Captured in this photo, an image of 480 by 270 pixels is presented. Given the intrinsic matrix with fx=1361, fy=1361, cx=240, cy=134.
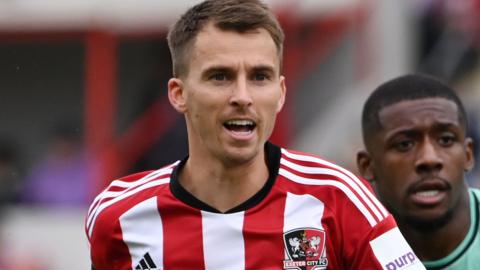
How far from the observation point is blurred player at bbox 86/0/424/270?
209 inches

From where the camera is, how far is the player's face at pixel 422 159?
6109 millimetres

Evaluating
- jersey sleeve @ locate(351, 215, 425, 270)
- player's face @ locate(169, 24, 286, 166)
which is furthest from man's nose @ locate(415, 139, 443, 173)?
player's face @ locate(169, 24, 286, 166)

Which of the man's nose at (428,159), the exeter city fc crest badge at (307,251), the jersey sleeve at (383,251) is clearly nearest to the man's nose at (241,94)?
the exeter city fc crest badge at (307,251)

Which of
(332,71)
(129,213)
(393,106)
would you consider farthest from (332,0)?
(129,213)

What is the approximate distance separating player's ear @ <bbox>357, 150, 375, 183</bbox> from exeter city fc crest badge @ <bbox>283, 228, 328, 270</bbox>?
3.72 ft

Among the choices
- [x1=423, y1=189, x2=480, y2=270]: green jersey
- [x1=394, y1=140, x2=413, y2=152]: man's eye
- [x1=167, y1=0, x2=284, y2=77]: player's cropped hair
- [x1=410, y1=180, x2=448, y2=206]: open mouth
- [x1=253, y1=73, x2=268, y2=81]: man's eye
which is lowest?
[x1=423, y1=189, x2=480, y2=270]: green jersey

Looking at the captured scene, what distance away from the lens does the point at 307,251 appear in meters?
5.38

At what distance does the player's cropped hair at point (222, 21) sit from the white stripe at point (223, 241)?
61cm

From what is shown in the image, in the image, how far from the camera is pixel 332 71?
1606 centimetres

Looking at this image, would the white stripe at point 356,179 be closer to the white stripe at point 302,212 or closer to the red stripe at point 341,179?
the red stripe at point 341,179

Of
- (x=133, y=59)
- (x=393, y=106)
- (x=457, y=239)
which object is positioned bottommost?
(x=457, y=239)

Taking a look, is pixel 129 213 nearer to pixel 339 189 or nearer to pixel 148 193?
pixel 148 193

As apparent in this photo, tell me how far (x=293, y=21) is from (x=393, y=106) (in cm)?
772

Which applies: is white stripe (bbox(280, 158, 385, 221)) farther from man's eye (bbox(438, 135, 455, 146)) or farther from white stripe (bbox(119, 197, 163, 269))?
man's eye (bbox(438, 135, 455, 146))
